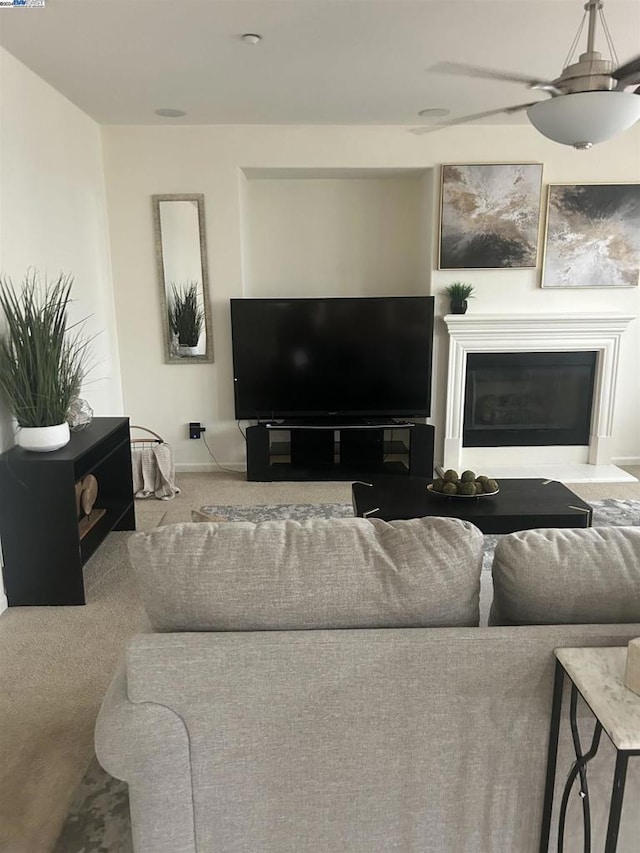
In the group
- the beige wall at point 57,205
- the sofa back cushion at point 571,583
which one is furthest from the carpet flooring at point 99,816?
the beige wall at point 57,205

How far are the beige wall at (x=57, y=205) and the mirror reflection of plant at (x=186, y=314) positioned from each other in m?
0.47

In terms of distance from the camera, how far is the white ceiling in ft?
8.89

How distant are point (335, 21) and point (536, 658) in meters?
2.81

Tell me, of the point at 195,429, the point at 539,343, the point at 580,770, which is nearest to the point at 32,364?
the point at 195,429

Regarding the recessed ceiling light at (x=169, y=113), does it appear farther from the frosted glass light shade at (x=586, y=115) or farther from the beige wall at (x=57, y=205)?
the frosted glass light shade at (x=586, y=115)

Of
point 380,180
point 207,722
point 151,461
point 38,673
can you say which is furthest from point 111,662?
point 380,180

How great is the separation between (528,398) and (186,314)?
2.86 m

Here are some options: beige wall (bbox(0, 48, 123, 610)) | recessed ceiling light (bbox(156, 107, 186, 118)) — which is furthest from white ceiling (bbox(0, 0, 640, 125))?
beige wall (bbox(0, 48, 123, 610))

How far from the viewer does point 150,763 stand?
50.3 inches

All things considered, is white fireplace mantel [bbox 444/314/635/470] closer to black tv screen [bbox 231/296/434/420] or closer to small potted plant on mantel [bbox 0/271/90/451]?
black tv screen [bbox 231/296/434/420]

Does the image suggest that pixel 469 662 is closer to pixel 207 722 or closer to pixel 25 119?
pixel 207 722

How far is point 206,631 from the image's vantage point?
1.32 m

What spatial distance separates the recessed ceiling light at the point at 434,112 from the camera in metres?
4.24

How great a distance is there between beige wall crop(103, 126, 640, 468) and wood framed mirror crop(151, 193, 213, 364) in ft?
0.21
